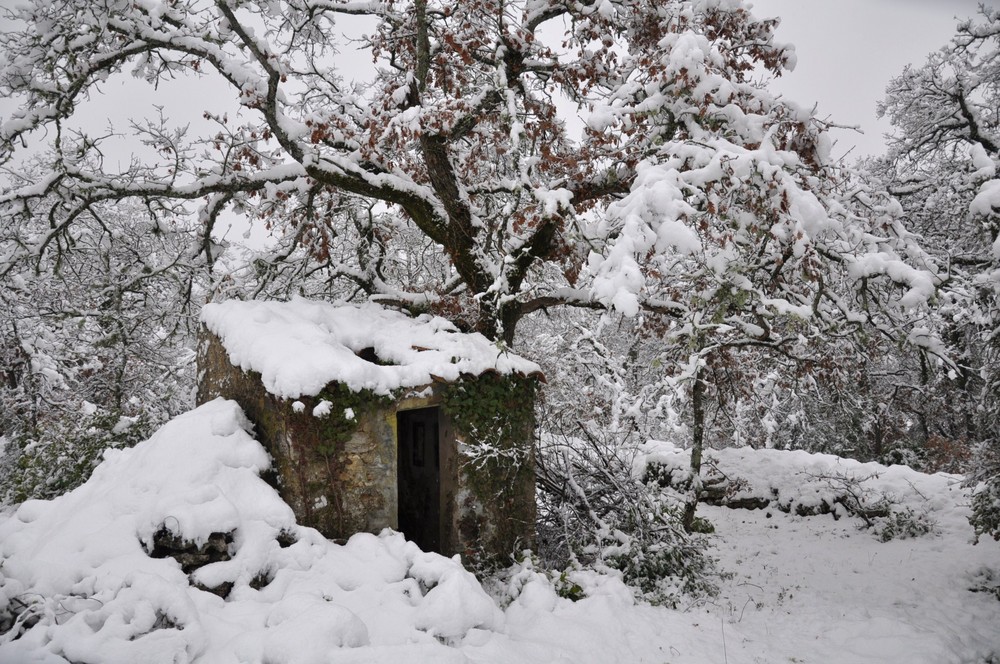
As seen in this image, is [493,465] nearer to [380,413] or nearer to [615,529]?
[380,413]

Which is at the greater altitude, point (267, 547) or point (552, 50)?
point (552, 50)

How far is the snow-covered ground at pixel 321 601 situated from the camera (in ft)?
11.1

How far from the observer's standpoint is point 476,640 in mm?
3928

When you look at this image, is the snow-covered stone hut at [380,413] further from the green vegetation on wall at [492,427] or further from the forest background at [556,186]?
the forest background at [556,186]

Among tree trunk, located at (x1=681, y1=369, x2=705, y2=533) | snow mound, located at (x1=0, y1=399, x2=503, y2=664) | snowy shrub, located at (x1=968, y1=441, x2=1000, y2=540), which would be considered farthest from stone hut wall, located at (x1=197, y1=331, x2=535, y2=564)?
snowy shrub, located at (x1=968, y1=441, x2=1000, y2=540)

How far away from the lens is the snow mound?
332cm

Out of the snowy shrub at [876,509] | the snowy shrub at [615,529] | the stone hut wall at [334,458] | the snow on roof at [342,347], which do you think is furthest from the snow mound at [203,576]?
the snowy shrub at [876,509]

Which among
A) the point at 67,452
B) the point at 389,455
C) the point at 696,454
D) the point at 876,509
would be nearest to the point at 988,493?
the point at 696,454

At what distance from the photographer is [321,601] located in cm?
382

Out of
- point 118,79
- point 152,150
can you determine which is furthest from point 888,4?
point 118,79

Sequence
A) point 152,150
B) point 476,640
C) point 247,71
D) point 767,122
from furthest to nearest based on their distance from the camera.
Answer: point 152,150, point 247,71, point 767,122, point 476,640

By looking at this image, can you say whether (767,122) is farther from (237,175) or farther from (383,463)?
(237,175)

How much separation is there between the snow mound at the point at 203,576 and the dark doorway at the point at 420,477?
1336 millimetres

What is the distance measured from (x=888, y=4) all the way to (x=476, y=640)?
4701mm
